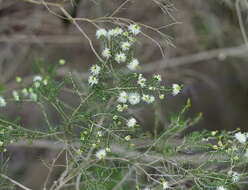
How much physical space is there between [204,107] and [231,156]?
226 centimetres

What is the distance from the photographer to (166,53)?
3477 mm

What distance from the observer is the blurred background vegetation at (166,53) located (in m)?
3.12

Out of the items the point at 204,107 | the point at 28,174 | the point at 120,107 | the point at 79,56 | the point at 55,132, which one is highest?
the point at 120,107

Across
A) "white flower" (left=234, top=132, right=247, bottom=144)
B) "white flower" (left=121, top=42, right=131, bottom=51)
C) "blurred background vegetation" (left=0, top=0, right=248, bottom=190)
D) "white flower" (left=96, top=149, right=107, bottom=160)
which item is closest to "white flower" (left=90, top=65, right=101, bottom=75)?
"white flower" (left=121, top=42, right=131, bottom=51)

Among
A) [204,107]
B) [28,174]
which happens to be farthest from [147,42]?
[28,174]

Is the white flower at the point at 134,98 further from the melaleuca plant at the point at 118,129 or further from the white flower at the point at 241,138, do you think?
the white flower at the point at 241,138

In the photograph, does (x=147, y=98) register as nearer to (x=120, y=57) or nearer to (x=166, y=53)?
(x=120, y=57)

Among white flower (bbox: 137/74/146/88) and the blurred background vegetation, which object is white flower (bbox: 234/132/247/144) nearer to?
white flower (bbox: 137/74/146/88)

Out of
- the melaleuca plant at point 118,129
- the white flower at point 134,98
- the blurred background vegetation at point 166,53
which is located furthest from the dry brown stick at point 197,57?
the white flower at point 134,98

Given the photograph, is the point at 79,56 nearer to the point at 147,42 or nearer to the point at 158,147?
the point at 147,42

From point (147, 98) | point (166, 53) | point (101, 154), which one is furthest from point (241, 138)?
point (166, 53)

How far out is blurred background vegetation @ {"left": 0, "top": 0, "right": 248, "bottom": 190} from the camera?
312cm

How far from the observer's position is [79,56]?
12.0ft

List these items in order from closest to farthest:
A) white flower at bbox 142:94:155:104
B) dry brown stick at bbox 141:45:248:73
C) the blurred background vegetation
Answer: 1. white flower at bbox 142:94:155:104
2. the blurred background vegetation
3. dry brown stick at bbox 141:45:248:73
